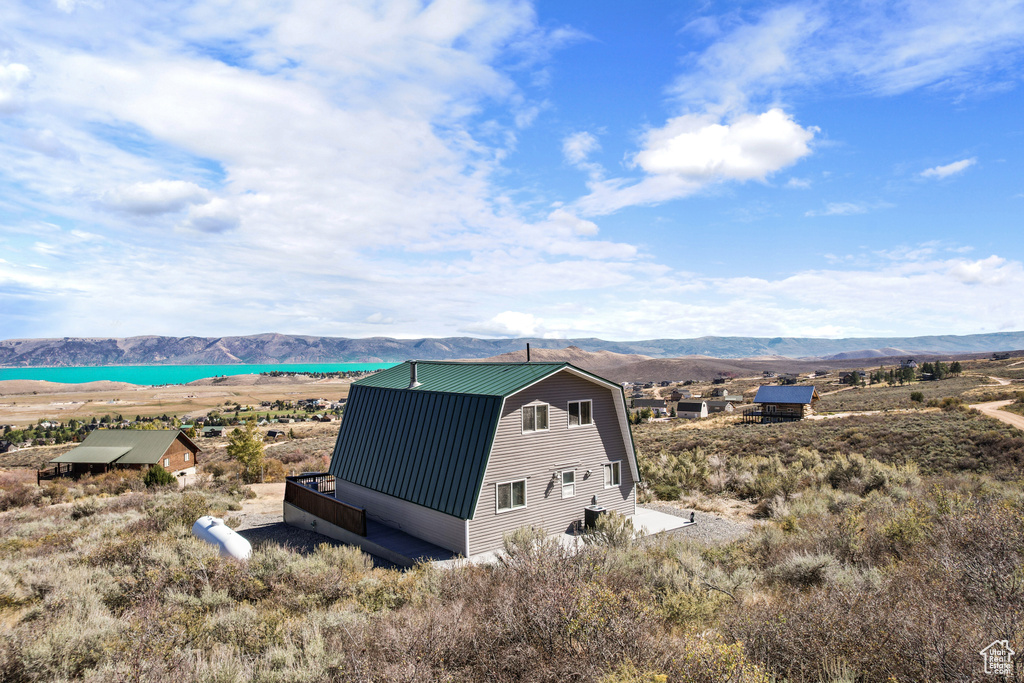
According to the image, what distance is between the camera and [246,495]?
24.7 meters

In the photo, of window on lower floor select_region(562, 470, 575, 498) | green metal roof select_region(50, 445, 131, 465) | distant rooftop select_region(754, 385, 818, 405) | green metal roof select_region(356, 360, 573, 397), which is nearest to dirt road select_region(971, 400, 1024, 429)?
distant rooftop select_region(754, 385, 818, 405)

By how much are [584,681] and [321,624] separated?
4.05 m

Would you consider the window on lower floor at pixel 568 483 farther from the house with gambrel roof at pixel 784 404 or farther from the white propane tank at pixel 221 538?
the house with gambrel roof at pixel 784 404

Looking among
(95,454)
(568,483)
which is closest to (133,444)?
(95,454)

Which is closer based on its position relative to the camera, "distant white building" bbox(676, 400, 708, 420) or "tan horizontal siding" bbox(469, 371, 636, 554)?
"tan horizontal siding" bbox(469, 371, 636, 554)

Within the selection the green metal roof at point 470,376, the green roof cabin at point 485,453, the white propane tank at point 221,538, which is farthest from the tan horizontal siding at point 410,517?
the white propane tank at point 221,538

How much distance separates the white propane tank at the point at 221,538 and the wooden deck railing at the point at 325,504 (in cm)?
359

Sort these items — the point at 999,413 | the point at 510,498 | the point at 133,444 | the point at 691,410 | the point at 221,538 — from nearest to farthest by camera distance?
1. the point at 221,538
2. the point at 510,498
3. the point at 133,444
4. the point at 999,413
5. the point at 691,410

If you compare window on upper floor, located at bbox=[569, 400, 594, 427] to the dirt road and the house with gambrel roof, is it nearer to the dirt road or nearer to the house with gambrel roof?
the dirt road

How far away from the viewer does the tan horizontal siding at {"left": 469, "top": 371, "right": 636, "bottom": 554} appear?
14844 mm

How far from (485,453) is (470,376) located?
14.1 ft

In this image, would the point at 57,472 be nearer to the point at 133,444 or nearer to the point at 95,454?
the point at 95,454

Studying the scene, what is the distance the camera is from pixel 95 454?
31141 mm

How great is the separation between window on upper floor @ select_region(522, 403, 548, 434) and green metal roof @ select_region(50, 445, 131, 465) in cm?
2992
